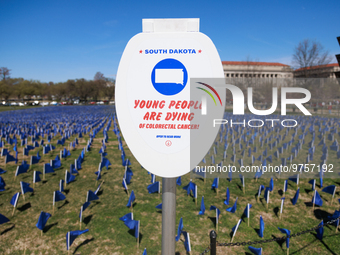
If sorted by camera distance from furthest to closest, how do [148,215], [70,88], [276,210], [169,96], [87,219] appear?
[70,88], [276,210], [148,215], [87,219], [169,96]

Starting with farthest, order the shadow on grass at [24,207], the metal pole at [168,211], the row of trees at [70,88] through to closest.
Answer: the row of trees at [70,88] → the shadow on grass at [24,207] → the metal pole at [168,211]

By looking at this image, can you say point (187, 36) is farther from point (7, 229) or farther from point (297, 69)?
point (297, 69)

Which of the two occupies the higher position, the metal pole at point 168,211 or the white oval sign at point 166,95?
the white oval sign at point 166,95

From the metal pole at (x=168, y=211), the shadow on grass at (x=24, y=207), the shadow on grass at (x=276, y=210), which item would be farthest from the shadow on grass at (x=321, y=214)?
the shadow on grass at (x=24, y=207)

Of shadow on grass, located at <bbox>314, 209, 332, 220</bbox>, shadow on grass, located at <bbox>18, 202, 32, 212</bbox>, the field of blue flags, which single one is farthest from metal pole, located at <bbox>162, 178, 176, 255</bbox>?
shadow on grass, located at <bbox>18, 202, 32, 212</bbox>

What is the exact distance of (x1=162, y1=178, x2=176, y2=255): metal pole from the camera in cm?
148

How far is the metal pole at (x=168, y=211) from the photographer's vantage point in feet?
4.84

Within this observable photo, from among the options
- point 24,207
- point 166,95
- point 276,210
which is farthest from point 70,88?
point 166,95

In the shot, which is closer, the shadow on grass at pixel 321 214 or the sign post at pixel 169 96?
the sign post at pixel 169 96

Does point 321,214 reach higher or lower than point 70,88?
lower

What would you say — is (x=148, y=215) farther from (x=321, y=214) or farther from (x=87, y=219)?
(x=321, y=214)

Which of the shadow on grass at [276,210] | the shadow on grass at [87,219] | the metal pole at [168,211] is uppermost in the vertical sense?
the metal pole at [168,211]

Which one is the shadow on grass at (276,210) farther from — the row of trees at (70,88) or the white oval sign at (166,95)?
the row of trees at (70,88)

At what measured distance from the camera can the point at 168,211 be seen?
1486 millimetres
